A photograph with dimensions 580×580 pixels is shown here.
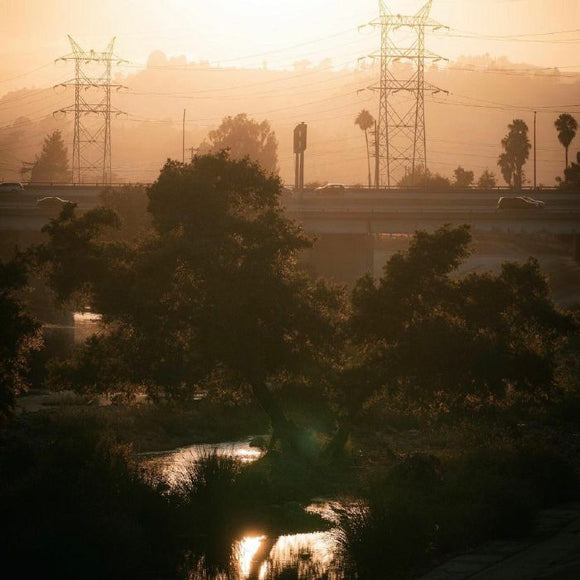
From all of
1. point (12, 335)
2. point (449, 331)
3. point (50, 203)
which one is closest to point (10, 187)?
point (50, 203)

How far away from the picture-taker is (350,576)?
27391 millimetres

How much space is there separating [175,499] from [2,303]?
8.09 meters

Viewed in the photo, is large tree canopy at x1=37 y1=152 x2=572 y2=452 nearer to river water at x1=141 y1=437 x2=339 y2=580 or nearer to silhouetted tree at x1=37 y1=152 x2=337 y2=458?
silhouetted tree at x1=37 y1=152 x2=337 y2=458

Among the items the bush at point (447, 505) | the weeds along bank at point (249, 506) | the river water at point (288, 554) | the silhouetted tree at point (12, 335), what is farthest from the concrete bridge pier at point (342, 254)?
the silhouetted tree at point (12, 335)

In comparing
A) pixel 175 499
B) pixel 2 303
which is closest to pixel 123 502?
pixel 175 499

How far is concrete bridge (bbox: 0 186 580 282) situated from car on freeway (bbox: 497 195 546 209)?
57.9 inches

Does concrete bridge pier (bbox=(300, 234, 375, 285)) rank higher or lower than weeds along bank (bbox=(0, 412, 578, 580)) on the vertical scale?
higher

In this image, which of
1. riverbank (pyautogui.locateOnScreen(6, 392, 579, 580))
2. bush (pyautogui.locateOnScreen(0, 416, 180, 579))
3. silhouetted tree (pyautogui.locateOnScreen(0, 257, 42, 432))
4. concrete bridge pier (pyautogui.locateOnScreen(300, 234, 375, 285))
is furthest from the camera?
concrete bridge pier (pyautogui.locateOnScreen(300, 234, 375, 285))

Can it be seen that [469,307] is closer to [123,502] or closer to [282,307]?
[282,307]

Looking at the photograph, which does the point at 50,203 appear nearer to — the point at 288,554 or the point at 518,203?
the point at 518,203

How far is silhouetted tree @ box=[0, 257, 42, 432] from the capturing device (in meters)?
33.4

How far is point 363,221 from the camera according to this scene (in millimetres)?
101812

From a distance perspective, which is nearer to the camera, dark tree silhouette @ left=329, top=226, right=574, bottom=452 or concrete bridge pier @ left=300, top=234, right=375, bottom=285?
dark tree silhouette @ left=329, top=226, right=574, bottom=452

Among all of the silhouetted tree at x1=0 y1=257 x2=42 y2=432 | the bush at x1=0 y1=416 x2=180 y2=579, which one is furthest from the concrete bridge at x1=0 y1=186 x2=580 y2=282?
the bush at x1=0 y1=416 x2=180 y2=579
